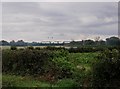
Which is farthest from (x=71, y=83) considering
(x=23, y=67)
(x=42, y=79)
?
(x=23, y=67)

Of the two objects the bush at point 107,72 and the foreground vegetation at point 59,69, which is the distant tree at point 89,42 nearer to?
the foreground vegetation at point 59,69

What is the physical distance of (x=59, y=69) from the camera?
14.7m

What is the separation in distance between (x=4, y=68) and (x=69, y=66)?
3584 millimetres

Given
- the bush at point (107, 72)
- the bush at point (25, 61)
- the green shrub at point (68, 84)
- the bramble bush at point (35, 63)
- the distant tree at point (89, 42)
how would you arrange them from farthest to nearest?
the distant tree at point (89, 42), the bush at point (25, 61), the bramble bush at point (35, 63), the green shrub at point (68, 84), the bush at point (107, 72)

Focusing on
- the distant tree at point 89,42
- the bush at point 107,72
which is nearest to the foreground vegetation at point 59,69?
the bush at point 107,72

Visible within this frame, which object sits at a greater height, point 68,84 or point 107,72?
point 107,72

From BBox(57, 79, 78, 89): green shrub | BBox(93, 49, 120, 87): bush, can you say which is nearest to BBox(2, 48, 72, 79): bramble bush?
BBox(57, 79, 78, 89): green shrub

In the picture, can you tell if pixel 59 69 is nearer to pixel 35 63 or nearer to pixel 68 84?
pixel 35 63

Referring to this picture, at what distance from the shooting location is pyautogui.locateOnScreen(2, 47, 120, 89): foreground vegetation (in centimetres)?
1173

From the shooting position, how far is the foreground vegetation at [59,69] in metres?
11.7

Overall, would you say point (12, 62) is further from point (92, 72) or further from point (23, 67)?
point (92, 72)

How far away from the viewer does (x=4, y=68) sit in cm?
1623

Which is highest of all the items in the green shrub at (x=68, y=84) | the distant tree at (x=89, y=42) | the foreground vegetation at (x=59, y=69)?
the distant tree at (x=89, y=42)

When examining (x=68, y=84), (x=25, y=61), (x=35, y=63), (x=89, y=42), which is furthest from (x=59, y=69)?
(x=89, y=42)
